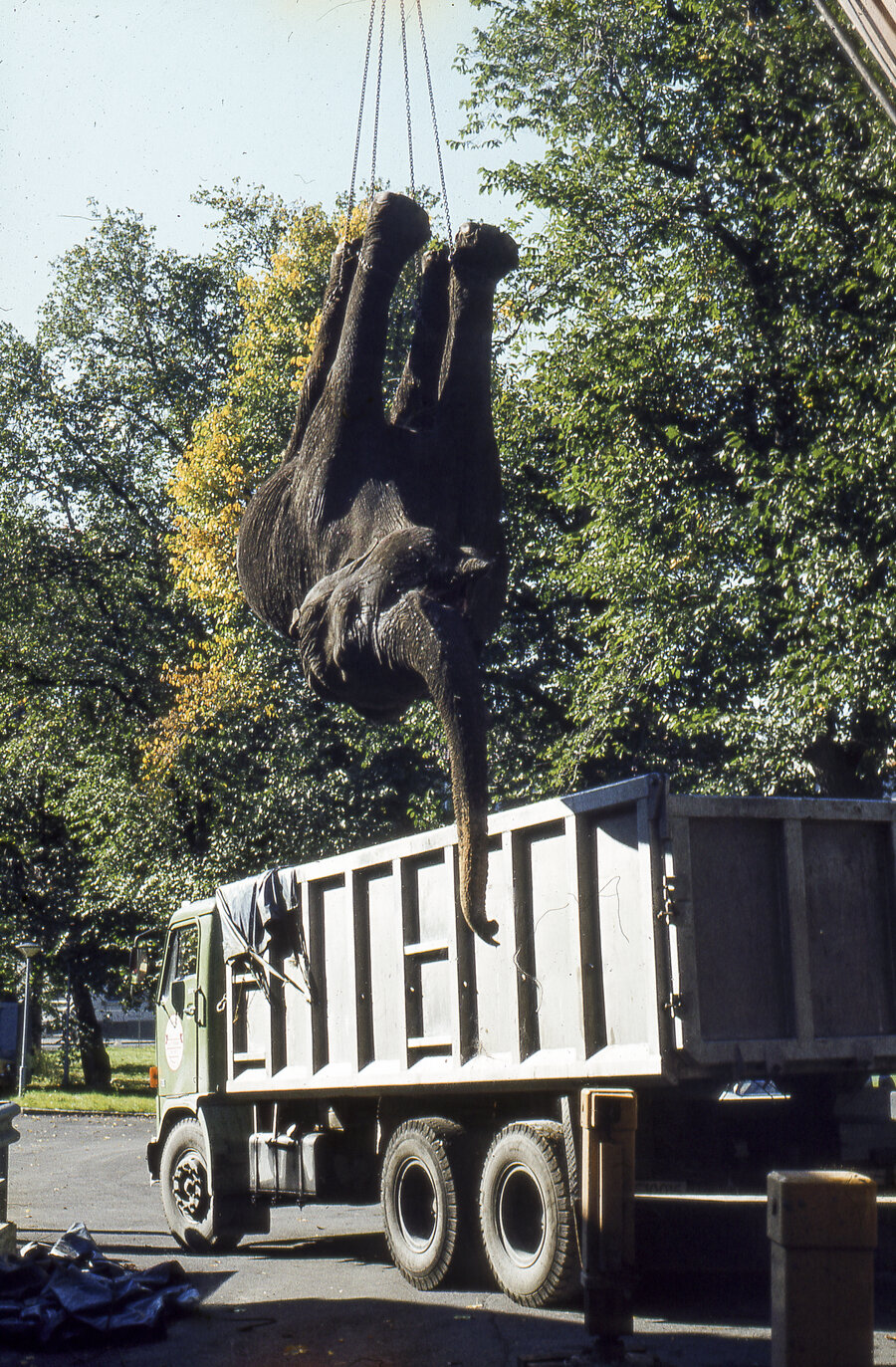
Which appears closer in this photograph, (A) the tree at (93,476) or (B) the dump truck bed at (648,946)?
(B) the dump truck bed at (648,946)

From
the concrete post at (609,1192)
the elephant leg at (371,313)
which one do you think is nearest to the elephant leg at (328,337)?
the elephant leg at (371,313)

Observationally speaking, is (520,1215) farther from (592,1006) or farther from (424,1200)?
(592,1006)

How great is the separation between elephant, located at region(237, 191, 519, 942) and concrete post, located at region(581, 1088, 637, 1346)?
1280mm

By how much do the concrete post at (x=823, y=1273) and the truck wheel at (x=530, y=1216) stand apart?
3.40 metres

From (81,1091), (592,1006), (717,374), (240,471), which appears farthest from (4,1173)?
(81,1091)

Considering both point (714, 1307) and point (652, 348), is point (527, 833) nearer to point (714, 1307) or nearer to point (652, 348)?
point (714, 1307)

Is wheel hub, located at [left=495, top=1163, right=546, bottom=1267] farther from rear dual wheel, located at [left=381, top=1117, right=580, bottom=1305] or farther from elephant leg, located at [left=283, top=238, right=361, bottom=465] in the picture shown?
elephant leg, located at [left=283, top=238, right=361, bottom=465]

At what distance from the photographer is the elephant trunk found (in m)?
4.98

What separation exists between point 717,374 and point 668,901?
38.9ft

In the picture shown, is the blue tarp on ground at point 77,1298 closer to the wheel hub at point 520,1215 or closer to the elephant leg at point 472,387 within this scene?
the wheel hub at point 520,1215

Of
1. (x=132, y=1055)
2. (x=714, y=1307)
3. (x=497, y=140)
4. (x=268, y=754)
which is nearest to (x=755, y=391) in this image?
(x=497, y=140)

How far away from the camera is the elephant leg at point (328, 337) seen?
6328mm

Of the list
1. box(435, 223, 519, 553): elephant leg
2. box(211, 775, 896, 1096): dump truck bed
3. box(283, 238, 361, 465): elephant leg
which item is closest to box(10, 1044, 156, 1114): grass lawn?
box(211, 775, 896, 1096): dump truck bed

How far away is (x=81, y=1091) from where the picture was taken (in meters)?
36.1
